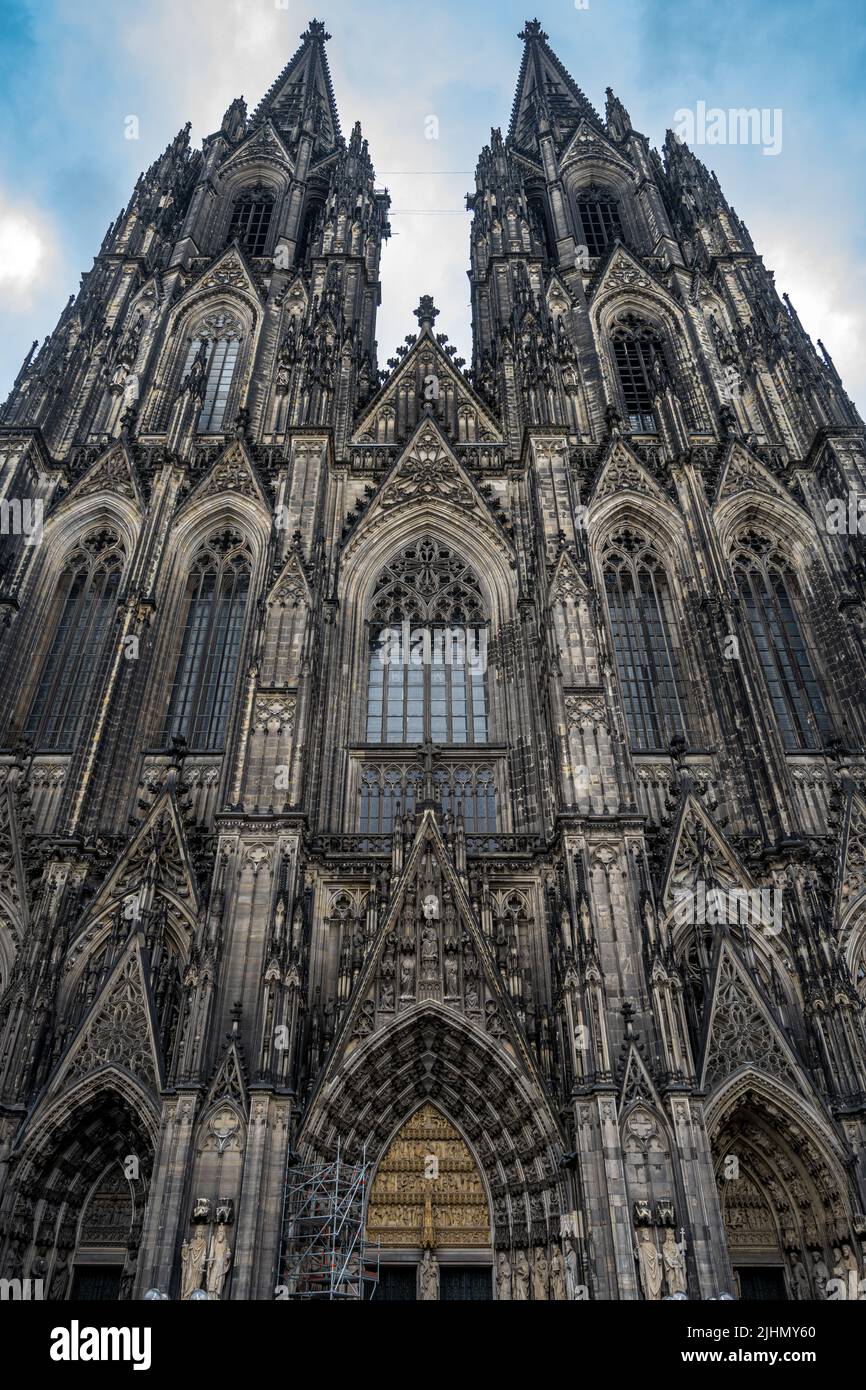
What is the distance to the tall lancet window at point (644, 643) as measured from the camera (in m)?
20.1

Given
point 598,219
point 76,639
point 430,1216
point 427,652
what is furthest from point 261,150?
point 430,1216

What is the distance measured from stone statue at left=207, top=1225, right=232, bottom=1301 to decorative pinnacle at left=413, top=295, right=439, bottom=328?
24.7 meters

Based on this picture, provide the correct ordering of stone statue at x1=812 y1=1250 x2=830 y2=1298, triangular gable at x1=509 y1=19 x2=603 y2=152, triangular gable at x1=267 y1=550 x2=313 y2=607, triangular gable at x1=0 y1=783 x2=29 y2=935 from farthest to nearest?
triangular gable at x1=509 y1=19 x2=603 y2=152, triangular gable at x1=267 y1=550 x2=313 y2=607, triangular gable at x1=0 y1=783 x2=29 y2=935, stone statue at x1=812 y1=1250 x2=830 y2=1298

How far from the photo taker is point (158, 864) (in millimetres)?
17125

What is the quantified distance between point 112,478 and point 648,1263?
67.4 feet

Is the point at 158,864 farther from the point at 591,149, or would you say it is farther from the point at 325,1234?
the point at 591,149

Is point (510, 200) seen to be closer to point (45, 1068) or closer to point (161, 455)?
point (161, 455)

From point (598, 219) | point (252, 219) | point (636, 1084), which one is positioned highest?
point (252, 219)

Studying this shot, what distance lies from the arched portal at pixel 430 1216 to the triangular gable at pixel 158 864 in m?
5.56

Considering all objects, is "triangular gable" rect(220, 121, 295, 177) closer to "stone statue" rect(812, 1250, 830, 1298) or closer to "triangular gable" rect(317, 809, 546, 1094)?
"triangular gable" rect(317, 809, 546, 1094)

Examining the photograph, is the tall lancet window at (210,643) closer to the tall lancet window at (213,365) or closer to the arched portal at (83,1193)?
the tall lancet window at (213,365)

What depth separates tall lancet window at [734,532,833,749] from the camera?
65.1 feet

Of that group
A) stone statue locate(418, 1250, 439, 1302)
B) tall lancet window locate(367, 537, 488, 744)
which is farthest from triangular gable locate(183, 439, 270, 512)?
stone statue locate(418, 1250, 439, 1302)

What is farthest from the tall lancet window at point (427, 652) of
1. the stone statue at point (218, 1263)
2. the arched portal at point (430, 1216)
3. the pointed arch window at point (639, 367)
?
the stone statue at point (218, 1263)
